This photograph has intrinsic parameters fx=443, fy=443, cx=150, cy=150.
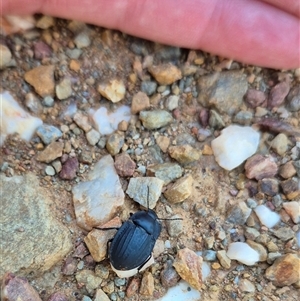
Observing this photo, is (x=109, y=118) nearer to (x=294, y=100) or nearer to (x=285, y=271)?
(x=294, y=100)

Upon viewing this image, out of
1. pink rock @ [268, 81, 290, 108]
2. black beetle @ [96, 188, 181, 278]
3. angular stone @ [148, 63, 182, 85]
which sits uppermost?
pink rock @ [268, 81, 290, 108]

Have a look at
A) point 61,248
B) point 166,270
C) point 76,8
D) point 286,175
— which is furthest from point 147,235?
point 76,8

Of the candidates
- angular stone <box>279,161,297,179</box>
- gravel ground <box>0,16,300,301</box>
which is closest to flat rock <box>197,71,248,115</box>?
gravel ground <box>0,16,300,301</box>

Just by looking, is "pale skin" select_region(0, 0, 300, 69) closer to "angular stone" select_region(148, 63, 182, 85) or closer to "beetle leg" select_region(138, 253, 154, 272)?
"angular stone" select_region(148, 63, 182, 85)

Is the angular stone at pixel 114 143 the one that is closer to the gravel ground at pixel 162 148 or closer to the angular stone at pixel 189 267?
the gravel ground at pixel 162 148

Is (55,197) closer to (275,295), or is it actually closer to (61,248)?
(61,248)

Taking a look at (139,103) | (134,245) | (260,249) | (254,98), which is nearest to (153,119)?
(139,103)

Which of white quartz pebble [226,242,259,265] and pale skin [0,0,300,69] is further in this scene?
pale skin [0,0,300,69]
